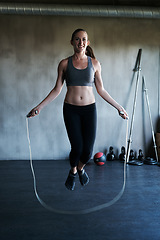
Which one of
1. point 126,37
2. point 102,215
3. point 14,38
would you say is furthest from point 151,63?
point 102,215

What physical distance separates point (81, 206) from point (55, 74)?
10.8 ft

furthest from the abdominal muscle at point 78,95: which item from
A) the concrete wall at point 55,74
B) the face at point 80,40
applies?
the concrete wall at point 55,74

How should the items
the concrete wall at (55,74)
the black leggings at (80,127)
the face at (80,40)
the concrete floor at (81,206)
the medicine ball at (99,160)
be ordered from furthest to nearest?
the concrete wall at (55,74), the medicine ball at (99,160), the black leggings at (80,127), the face at (80,40), the concrete floor at (81,206)

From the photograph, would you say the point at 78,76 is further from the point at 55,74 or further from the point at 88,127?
the point at 55,74

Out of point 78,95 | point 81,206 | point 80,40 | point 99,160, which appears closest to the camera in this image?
point 80,40

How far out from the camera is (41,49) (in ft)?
18.0

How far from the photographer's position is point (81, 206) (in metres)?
3.05

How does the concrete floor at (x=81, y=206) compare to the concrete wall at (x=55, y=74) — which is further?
the concrete wall at (x=55, y=74)

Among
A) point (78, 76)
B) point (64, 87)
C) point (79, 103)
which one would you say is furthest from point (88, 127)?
point (64, 87)

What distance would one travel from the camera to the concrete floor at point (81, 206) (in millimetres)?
2436

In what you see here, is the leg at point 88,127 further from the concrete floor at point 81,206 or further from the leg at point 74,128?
the concrete floor at point 81,206

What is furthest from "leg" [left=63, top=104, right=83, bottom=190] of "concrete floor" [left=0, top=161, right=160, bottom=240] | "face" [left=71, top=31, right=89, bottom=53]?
"concrete floor" [left=0, top=161, right=160, bottom=240]

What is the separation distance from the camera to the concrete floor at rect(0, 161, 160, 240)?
244cm

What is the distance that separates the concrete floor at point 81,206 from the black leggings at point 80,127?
73 centimetres
